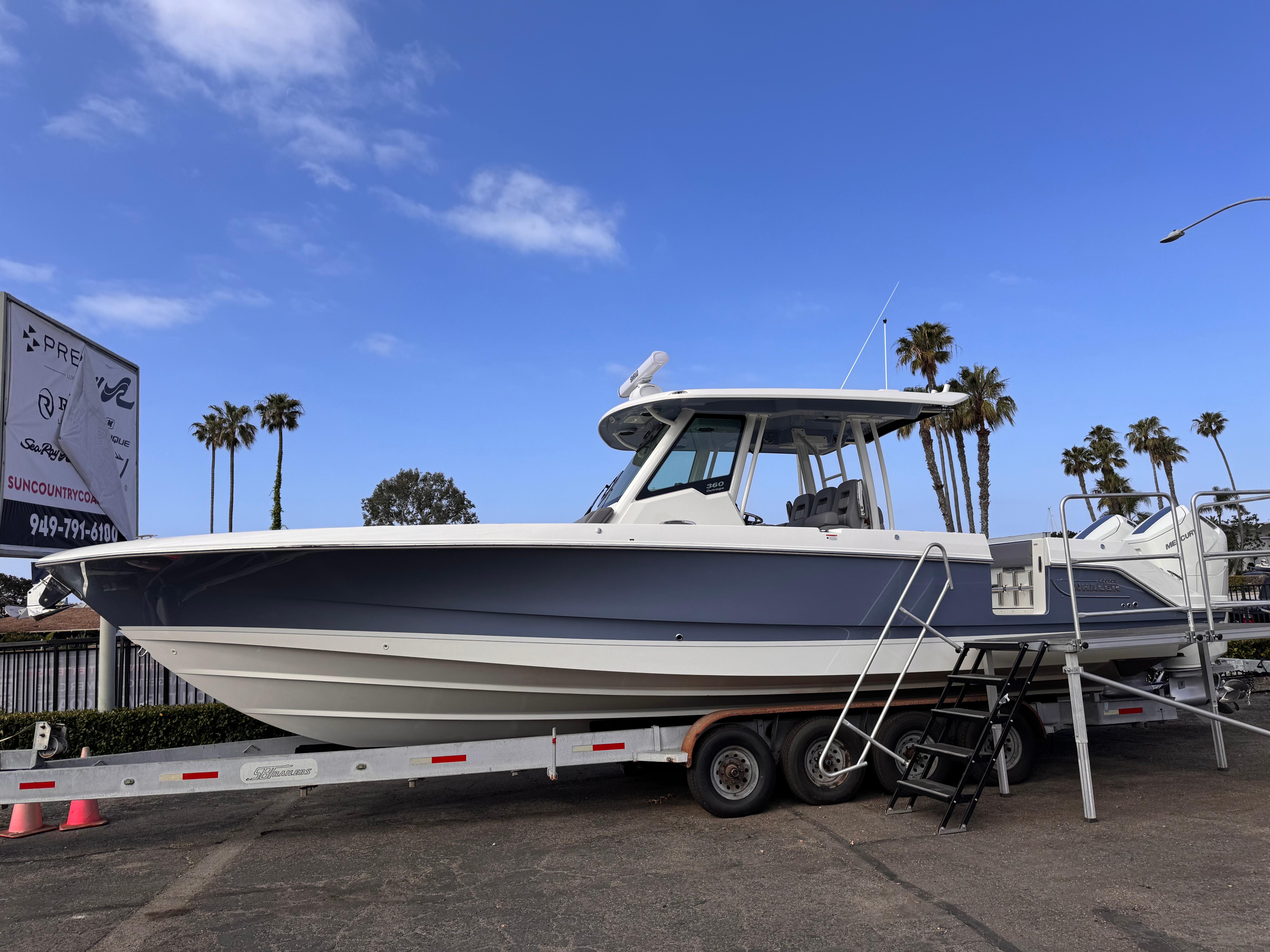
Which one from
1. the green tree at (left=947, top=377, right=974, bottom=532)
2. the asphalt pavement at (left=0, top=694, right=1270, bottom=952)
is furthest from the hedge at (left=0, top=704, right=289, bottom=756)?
the green tree at (left=947, top=377, right=974, bottom=532)

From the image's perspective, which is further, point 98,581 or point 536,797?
point 536,797

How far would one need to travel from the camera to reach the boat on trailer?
486 centimetres

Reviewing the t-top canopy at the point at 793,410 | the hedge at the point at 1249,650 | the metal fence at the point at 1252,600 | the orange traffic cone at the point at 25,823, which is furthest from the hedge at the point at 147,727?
the hedge at the point at 1249,650

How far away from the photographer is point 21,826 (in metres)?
5.38

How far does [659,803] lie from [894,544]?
2.46 meters

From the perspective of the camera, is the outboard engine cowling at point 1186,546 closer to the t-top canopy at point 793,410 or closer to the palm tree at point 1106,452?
the t-top canopy at point 793,410

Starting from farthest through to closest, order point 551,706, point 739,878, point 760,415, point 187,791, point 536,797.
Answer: point 536,797, point 760,415, point 551,706, point 187,791, point 739,878

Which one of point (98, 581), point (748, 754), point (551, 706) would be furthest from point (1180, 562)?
point (98, 581)

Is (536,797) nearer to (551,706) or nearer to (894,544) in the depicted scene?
(551,706)

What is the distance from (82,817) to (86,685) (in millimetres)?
3495

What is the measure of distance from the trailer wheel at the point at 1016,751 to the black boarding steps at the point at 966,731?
0.07 feet

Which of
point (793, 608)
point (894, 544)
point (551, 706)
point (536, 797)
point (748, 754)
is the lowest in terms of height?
point (536, 797)

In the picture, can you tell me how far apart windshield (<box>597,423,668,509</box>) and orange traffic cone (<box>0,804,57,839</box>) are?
4.04 m

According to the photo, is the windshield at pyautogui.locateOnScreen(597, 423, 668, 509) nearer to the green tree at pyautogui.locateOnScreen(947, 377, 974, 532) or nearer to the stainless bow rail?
the stainless bow rail
